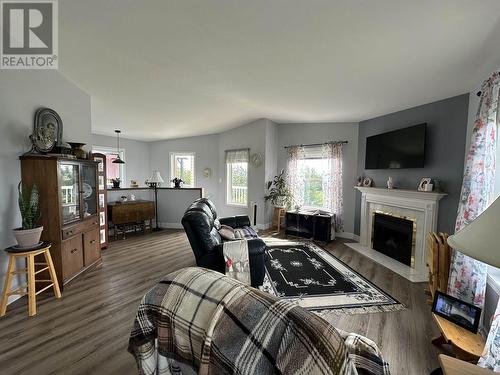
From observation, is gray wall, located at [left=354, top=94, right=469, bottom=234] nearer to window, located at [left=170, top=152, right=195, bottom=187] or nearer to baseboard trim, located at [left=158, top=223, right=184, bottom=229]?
baseboard trim, located at [left=158, top=223, right=184, bottom=229]

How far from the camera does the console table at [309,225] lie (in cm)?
439

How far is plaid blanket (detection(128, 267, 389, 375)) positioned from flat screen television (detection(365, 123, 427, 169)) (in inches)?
137

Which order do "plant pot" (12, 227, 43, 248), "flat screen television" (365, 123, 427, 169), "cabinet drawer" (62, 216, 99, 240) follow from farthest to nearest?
"flat screen television" (365, 123, 427, 169)
"cabinet drawer" (62, 216, 99, 240)
"plant pot" (12, 227, 43, 248)

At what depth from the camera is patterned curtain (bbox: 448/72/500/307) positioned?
1916 mm

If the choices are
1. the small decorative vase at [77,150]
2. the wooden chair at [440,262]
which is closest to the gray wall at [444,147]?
the wooden chair at [440,262]

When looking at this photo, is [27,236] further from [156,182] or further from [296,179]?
[296,179]

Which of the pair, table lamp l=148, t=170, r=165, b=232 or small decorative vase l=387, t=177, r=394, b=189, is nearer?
small decorative vase l=387, t=177, r=394, b=189

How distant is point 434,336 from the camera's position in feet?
6.30

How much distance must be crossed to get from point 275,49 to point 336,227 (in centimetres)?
383

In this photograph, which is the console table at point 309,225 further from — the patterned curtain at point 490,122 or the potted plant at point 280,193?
the patterned curtain at point 490,122

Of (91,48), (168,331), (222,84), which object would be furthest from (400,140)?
(91,48)

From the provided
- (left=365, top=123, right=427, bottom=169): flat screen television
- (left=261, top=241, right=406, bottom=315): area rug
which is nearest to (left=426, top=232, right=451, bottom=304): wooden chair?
(left=261, top=241, right=406, bottom=315): area rug

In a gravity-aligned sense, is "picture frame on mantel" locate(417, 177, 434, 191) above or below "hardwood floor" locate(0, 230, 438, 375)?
above

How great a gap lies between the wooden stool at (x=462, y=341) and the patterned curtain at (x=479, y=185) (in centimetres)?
42
